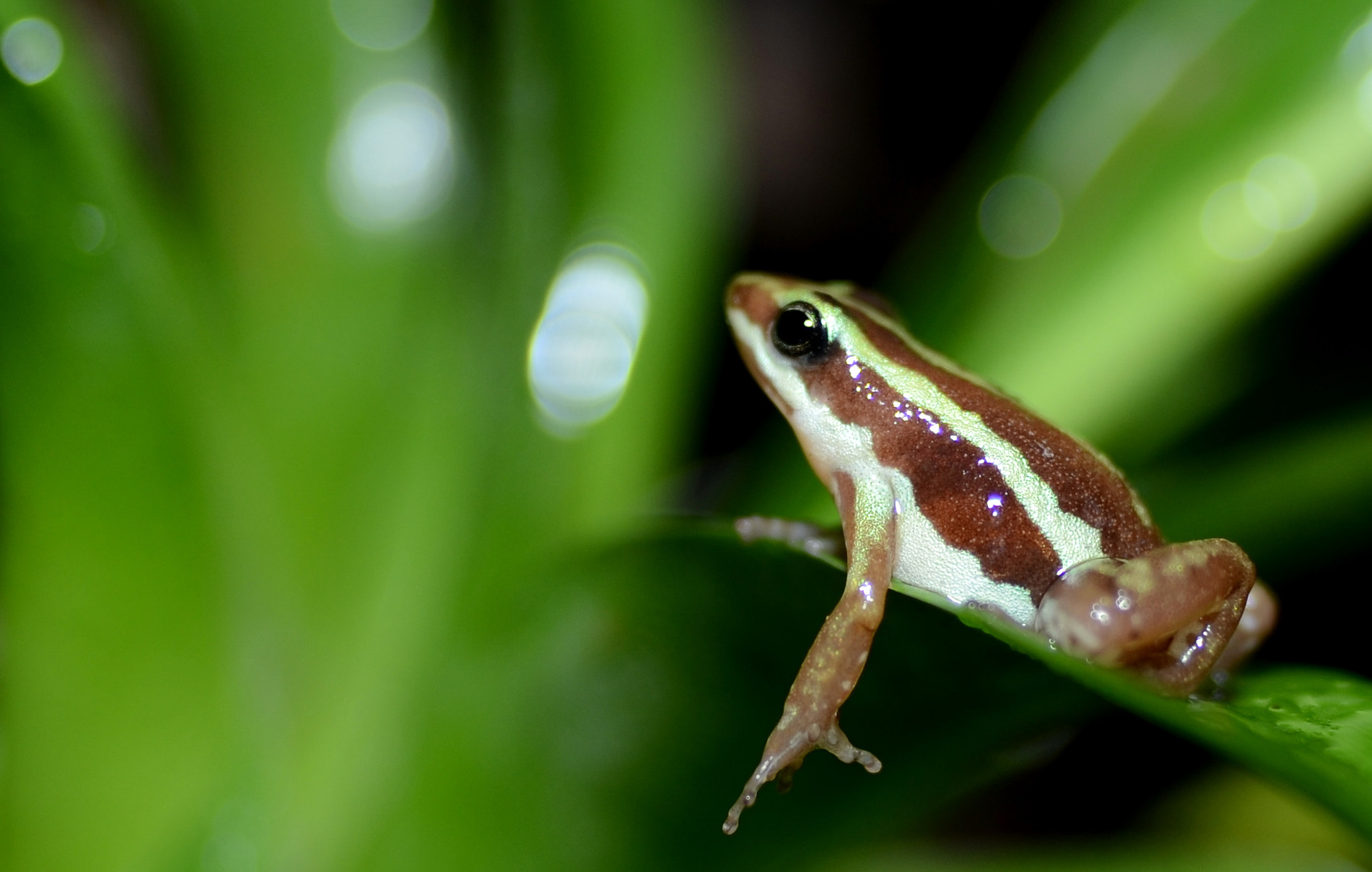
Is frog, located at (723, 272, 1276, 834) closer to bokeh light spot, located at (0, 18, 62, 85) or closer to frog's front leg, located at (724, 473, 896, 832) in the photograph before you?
frog's front leg, located at (724, 473, 896, 832)

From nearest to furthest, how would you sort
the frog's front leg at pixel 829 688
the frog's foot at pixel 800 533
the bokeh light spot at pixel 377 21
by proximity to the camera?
the frog's front leg at pixel 829 688 < the frog's foot at pixel 800 533 < the bokeh light spot at pixel 377 21

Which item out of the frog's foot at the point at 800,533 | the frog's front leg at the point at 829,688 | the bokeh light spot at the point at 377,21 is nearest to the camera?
the frog's front leg at the point at 829,688

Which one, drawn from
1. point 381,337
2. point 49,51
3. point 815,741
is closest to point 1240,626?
point 815,741

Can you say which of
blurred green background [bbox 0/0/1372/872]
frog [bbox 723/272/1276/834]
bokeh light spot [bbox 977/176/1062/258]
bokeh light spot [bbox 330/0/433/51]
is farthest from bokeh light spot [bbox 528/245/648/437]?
bokeh light spot [bbox 977/176/1062/258]

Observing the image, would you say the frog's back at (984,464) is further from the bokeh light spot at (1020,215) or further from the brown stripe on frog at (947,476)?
the bokeh light spot at (1020,215)

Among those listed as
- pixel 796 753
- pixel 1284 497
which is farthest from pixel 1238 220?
pixel 796 753

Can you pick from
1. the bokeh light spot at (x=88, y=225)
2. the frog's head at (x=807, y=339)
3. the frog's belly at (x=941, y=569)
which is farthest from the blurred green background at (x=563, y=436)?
the frog's head at (x=807, y=339)
